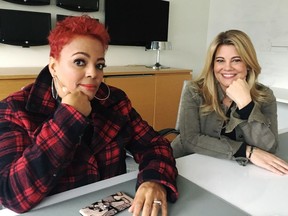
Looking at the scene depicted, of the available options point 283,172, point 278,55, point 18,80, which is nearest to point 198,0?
point 278,55

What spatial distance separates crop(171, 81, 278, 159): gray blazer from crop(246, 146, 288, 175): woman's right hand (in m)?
0.09

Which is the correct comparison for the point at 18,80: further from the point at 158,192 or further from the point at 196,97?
the point at 158,192

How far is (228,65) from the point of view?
5.04 ft

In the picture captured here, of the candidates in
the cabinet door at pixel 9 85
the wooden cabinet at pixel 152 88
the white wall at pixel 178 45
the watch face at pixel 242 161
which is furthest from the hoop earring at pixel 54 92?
the white wall at pixel 178 45

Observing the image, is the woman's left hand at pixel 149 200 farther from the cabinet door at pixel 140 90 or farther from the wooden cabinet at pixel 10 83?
the cabinet door at pixel 140 90

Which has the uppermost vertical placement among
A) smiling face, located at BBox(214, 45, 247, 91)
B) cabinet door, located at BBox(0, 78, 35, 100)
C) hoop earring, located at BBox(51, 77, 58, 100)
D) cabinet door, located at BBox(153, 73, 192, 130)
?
smiling face, located at BBox(214, 45, 247, 91)

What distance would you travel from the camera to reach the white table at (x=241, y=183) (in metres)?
0.86

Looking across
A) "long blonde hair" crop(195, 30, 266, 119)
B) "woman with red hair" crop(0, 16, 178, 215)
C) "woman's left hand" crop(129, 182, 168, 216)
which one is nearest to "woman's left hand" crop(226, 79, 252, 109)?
"long blonde hair" crop(195, 30, 266, 119)

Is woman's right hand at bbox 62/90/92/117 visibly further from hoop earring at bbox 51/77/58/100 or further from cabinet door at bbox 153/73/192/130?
cabinet door at bbox 153/73/192/130

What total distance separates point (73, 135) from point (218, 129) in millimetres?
918

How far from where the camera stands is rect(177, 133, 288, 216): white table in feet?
2.82

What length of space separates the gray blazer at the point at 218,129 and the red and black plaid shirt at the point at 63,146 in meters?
0.28

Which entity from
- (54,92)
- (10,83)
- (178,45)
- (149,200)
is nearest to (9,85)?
(10,83)

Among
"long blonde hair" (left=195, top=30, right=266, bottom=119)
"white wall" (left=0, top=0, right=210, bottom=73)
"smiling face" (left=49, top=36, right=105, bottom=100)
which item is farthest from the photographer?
"white wall" (left=0, top=0, right=210, bottom=73)
